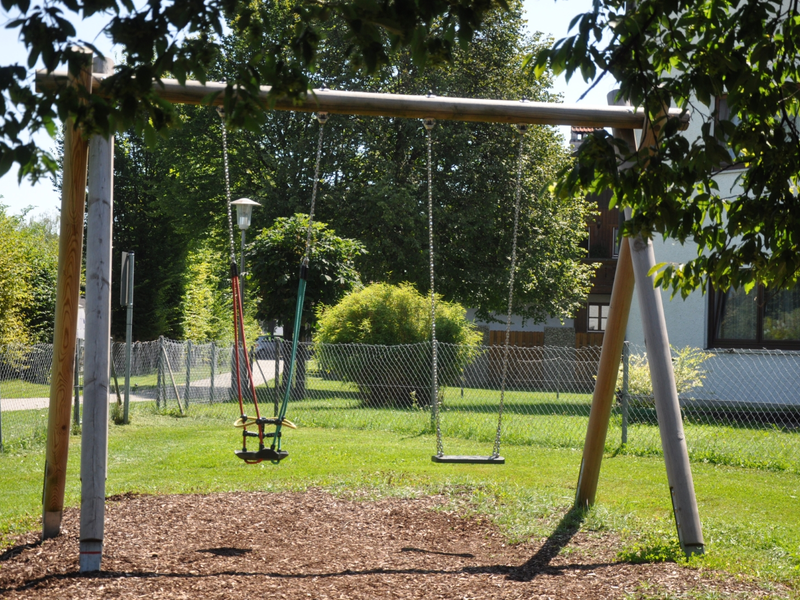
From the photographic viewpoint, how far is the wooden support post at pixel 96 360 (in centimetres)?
466

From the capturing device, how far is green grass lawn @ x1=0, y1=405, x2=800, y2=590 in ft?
18.6

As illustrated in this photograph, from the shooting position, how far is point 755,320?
1507cm

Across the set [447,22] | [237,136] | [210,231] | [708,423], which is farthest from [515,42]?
[447,22]

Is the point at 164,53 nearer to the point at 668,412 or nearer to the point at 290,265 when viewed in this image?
the point at 668,412

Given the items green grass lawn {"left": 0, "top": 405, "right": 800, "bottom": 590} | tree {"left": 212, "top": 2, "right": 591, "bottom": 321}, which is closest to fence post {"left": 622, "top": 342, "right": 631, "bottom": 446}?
green grass lawn {"left": 0, "top": 405, "right": 800, "bottom": 590}

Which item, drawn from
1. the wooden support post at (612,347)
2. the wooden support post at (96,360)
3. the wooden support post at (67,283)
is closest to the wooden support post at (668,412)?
the wooden support post at (612,347)

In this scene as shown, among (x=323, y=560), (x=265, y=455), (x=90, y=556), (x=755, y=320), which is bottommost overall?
(x=323, y=560)

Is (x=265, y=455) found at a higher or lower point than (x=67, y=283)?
lower

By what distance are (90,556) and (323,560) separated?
137 cm

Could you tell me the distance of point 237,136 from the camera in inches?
915

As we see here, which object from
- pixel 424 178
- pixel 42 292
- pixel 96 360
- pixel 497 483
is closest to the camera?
pixel 96 360

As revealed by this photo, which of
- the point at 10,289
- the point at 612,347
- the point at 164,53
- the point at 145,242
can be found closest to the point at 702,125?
the point at 164,53

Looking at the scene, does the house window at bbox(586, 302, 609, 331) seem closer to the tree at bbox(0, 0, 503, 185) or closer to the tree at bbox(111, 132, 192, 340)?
the tree at bbox(111, 132, 192, 340)

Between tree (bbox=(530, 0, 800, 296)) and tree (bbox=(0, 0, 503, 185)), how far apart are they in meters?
0.62
